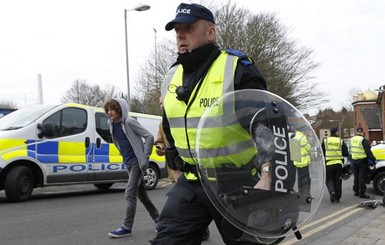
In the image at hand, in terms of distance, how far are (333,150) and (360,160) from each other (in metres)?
1.28

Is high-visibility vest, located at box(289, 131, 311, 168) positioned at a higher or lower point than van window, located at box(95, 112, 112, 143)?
lower

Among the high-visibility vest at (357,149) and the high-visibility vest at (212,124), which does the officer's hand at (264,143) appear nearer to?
the high-visibility vest at (212,124)

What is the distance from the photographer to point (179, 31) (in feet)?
8.55

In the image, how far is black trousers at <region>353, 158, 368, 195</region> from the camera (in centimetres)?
1137

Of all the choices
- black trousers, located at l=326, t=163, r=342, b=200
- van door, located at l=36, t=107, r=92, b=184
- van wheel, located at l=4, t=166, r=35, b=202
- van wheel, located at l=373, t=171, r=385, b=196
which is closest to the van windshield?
van door, located at l=36, t=107, r=92, b=184

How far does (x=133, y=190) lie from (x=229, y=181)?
358 centimetres

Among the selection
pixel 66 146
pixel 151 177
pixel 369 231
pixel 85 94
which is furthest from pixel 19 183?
pixel 85 94

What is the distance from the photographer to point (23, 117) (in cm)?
939

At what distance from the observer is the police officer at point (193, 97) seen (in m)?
2.40

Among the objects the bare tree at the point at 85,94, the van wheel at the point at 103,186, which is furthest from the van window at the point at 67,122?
the bare tree at the point at 85,94

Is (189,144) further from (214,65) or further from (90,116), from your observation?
(90,116)

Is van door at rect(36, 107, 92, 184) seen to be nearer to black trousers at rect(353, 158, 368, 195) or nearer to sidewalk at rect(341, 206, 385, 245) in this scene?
sidewalk at rect(341, 206, 385, 245)

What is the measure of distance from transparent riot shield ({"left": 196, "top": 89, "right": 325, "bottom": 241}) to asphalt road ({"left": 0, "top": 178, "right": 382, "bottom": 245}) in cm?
198

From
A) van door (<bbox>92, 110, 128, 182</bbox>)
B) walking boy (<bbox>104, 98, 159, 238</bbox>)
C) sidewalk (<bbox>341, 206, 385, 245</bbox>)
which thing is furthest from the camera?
van door (<bbox>92, 110, 128, 182</bbox>)
